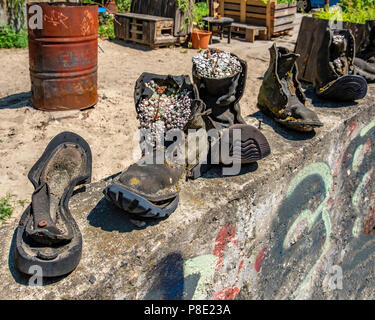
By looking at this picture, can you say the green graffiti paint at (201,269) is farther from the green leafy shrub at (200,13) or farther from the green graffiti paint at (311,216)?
the green leafy shrub at (200,13)

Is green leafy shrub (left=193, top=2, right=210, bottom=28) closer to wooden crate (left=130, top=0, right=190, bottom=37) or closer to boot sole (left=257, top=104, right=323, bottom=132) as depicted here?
wooden crate (left=130, top=0, right=190, bottom=37)

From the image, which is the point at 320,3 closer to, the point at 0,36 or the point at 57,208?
the point at 0,36

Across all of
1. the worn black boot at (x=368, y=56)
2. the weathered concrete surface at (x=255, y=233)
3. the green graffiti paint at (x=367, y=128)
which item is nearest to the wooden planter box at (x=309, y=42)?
the worn black boot at (x=368, y=56)

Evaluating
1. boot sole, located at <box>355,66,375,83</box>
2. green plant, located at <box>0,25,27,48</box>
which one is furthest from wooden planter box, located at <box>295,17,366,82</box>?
green plant, located at <box>0,25,27,48</box>

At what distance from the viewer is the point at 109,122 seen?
16.4 ft

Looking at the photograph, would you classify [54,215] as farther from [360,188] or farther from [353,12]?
[353,12]

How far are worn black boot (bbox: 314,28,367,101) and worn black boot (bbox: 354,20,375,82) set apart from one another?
1.24 feet

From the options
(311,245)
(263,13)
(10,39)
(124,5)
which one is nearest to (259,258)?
(311,245)

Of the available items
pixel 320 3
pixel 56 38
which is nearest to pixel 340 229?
pixel 56 38

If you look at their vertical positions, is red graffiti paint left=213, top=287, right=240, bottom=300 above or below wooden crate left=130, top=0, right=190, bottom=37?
below

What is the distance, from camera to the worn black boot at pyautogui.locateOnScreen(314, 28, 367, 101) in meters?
3.01

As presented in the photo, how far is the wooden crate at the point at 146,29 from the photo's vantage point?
28.0 feet

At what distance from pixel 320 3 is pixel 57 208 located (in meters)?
17.4

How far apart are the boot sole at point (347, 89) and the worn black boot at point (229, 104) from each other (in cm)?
116
